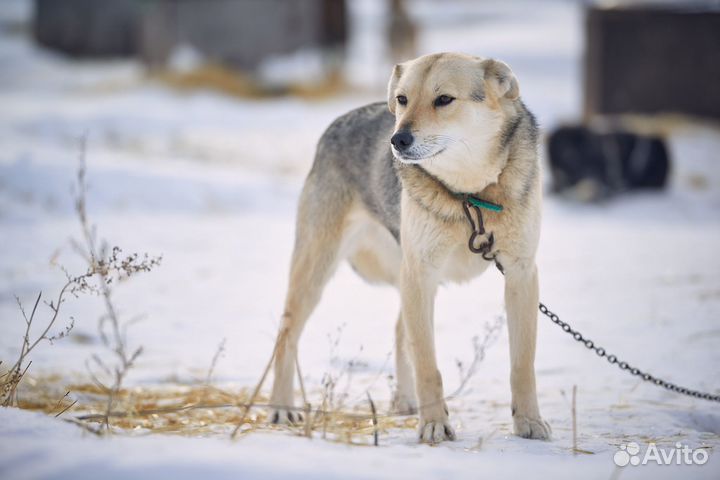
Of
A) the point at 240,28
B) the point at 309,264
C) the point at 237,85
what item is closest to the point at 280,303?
the point at 309,264

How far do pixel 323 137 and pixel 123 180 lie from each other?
624cm

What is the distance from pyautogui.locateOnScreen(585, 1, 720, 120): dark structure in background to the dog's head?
34.7ft

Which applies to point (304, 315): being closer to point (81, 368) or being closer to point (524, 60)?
point (81, 368)

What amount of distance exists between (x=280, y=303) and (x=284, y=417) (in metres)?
2.61

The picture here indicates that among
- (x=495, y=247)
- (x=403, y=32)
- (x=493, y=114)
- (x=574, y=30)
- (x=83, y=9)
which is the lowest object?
(x=495, y=247)

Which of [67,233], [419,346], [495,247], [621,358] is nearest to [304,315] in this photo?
[419,346]

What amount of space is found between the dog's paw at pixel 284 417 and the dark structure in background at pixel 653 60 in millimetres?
10884

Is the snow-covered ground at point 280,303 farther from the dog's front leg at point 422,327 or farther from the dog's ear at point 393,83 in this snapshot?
the dog's ear at point 393,83

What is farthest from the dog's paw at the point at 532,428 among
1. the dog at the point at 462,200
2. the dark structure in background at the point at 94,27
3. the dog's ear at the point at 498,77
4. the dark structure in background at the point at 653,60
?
the dark structure in background at the point at 94,27

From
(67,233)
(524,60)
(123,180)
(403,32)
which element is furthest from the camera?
(524,60)

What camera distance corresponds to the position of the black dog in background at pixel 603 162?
34.8ft

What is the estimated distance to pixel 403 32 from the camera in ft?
69.4

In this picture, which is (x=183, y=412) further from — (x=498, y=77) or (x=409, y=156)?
(x=498, y=77)

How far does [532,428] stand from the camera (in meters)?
3.99
